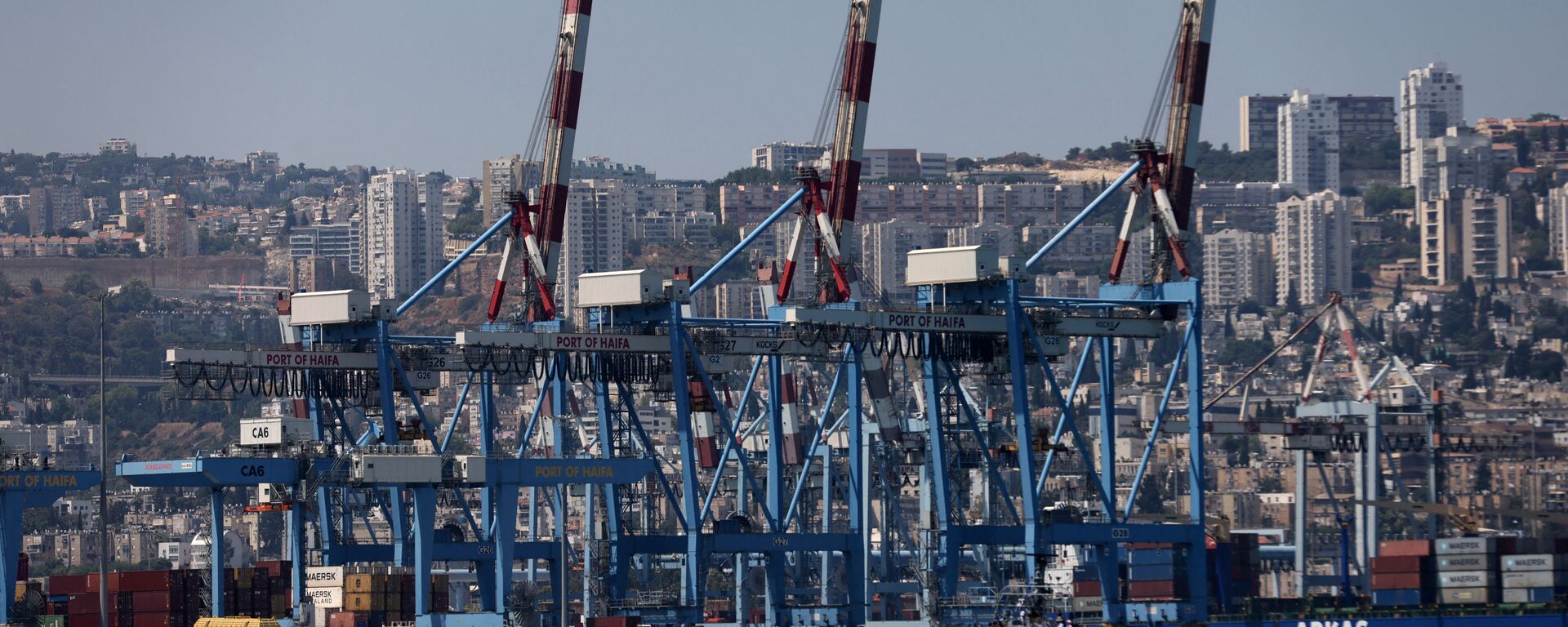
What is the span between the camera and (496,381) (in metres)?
93.8

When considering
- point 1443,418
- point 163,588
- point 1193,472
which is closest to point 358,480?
point 163,588

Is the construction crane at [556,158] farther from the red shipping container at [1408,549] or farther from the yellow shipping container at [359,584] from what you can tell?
the red shipping container at [1408,549]

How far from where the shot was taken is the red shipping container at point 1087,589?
8862 cm

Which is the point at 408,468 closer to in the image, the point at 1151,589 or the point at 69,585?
the point at 69,585

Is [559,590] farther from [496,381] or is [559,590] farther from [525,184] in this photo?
[525,184]

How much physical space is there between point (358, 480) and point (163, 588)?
16.4 m

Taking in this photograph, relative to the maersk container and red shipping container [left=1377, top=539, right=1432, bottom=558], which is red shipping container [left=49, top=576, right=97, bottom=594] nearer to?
red shipping container [left=1377, top=539, right=1432, bottom=558]

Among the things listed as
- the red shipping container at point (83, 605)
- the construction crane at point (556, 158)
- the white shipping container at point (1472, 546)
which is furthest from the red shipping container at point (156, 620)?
the white shipping container at point (1472, 546)

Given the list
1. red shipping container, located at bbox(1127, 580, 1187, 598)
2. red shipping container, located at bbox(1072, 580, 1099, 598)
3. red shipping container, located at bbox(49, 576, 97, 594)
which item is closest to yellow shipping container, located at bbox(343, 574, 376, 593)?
red shipping container, located at bbox(49, 576, 97, 594)

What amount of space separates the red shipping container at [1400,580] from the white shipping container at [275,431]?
39480 mm

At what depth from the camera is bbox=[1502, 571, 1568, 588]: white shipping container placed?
8831 centimetres

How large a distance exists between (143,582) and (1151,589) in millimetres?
36071

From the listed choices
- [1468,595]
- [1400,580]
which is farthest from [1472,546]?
[1400,580]

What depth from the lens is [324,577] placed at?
83188 mm
